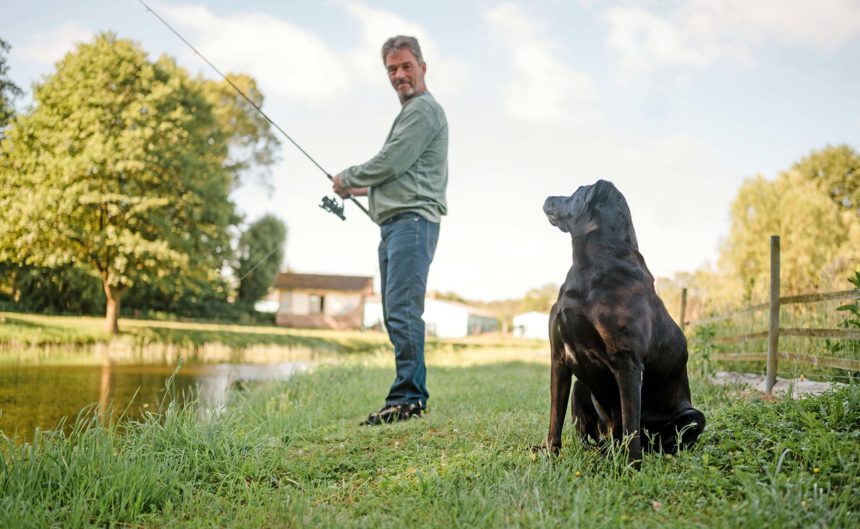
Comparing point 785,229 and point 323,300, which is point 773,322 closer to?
point 785,229

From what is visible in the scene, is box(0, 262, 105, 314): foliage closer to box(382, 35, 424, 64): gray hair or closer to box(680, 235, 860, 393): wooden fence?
box(382, 35, 424, 64): gray hair

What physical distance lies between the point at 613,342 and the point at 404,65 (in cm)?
320

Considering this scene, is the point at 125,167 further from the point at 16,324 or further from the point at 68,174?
the point at 16,324

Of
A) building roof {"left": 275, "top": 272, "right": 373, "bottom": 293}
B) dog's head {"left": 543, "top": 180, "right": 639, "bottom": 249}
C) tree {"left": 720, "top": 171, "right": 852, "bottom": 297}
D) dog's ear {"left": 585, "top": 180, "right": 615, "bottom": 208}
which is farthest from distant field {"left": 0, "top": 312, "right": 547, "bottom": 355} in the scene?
building roof {"left": 275, "top": 272, "right": 373, "bottom": 293}

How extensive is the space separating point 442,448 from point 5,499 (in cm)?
202

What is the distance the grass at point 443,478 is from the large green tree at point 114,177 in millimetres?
14922

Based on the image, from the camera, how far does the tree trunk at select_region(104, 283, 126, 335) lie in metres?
17.3

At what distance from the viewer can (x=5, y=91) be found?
1377cm

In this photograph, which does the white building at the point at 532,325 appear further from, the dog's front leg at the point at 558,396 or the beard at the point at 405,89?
the dog's front leg at the point at 558,396

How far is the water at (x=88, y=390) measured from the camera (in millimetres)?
5145

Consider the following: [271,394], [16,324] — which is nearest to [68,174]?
[16,324]

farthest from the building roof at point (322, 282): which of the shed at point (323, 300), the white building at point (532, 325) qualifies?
the white building at point (532, 325)

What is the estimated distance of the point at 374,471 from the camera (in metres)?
3.05

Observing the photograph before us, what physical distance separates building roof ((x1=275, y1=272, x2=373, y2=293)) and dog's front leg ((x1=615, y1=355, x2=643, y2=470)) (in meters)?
42.8
